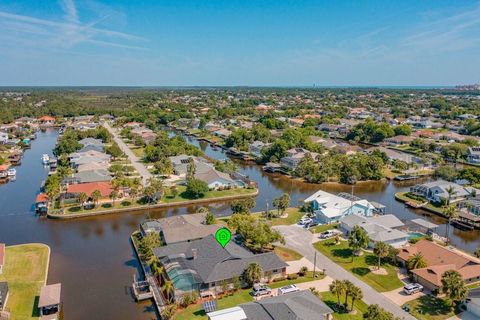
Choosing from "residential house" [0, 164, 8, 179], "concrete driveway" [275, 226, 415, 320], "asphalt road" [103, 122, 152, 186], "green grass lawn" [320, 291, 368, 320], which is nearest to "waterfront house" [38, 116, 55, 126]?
"asphalt road" [103, 122, 152, 186]

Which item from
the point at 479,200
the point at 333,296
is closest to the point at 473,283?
the point at 333,296

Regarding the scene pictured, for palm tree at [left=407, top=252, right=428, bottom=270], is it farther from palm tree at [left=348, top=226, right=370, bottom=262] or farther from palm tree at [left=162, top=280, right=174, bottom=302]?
palm tree at [left=162, top=280, right=174, bottom=302]

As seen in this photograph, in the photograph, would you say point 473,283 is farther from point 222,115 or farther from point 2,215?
point 222,115

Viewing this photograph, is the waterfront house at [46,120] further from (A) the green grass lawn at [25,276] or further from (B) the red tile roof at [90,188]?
(A) the green grass lawn at [25,276]

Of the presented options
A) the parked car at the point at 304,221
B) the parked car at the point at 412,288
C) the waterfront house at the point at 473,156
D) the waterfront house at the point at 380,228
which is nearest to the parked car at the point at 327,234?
the waterfront house at the point at 380,228

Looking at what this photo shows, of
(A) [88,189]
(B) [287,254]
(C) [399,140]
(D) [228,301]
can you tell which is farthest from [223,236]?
(C) [399,140]
